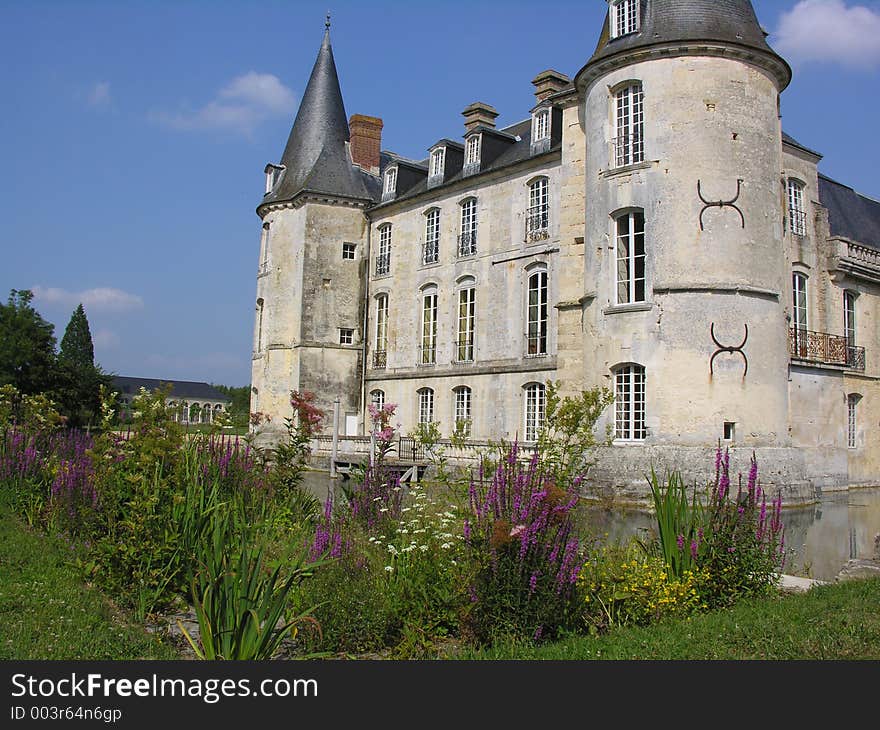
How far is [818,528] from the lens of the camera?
13820 millimetres

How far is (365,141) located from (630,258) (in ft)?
49.9

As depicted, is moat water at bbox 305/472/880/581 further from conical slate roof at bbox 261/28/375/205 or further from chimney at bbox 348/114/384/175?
chimney at bbox 348/114/384/175

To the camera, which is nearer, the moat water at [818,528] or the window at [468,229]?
the moat water at [818,528]

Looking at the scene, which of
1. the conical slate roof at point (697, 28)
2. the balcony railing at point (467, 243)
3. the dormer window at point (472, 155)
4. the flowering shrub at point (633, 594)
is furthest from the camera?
the dormer window at point (472, 155)

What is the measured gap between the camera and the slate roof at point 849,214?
2406 centimetres

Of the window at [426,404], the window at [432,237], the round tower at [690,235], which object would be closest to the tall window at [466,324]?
the window at [426,404]

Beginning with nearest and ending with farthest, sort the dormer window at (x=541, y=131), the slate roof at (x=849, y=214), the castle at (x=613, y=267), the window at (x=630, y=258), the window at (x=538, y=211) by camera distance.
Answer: the castle at (x=613, y=267), the window at (x=630, y=258), the window at (x=538, y=211), the dormer window at (x=541, y=131), the slate roof at (x=849, y=214)

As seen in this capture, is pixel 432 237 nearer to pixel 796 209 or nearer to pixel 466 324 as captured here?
pixel 466 324

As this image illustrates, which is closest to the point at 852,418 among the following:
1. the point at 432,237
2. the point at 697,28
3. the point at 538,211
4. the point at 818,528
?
the point at 818,528

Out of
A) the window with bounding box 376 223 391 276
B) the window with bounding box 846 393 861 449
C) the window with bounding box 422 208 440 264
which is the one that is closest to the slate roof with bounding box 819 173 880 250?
the window with bounding box 846 393 861 449

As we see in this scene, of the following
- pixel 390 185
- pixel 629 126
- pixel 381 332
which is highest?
pixel 390 185

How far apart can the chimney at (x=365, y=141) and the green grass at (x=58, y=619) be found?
24.8m

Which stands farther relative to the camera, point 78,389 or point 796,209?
point 78,389

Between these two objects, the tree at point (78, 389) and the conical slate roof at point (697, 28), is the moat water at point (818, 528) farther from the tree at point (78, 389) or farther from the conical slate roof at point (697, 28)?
the tree at point (78, 389)
